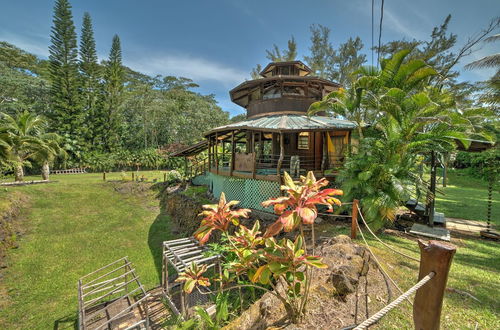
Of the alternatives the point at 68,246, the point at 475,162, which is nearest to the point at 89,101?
the point at 68,246

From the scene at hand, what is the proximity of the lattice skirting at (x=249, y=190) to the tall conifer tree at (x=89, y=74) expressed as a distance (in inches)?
1168

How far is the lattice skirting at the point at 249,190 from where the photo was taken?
9750 mm

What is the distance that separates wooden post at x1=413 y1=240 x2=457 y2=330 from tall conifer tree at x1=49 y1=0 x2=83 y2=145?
37368 mm

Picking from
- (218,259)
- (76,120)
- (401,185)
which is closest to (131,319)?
(218,259)

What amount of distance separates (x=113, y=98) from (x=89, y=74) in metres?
4.62

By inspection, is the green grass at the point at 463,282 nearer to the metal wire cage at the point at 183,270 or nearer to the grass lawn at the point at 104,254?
the grass lawn at the point at 104,254

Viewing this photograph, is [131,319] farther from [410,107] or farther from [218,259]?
[410,107]

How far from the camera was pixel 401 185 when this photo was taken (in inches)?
252

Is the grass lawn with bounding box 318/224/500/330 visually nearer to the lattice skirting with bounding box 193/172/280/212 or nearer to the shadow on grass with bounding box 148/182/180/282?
the lattice skirting with bounding box 193/172/280/212

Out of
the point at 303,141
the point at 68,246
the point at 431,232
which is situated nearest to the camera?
the point at 431,232

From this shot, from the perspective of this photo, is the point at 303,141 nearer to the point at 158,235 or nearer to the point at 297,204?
the point at 158,235

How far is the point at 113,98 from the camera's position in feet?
112

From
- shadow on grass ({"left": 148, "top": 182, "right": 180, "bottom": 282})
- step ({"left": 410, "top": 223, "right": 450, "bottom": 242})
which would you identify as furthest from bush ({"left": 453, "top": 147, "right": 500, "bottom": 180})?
shadow on grass ({"left": 148, "top": 182, "right": 180, "bottom": 282})

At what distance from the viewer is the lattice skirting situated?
32.0ft
